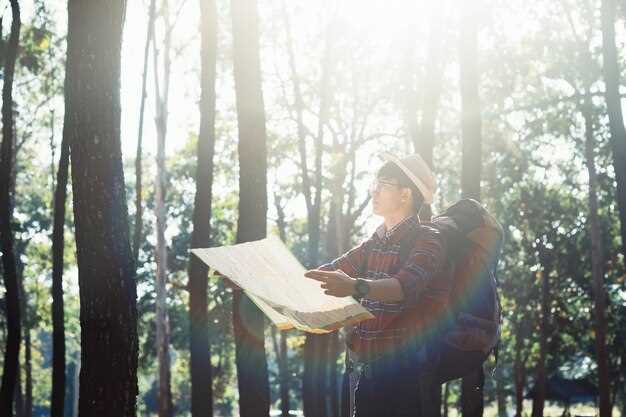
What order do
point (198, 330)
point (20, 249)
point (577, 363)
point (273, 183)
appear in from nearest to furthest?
point (198, 330) → point (273, 183) → point (20, 249) → point (577, 363)

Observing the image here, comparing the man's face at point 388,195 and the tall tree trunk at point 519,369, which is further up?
the man's face at point 388,195

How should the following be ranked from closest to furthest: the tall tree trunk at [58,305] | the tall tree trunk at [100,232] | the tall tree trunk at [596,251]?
the tall tree trunk at [100,232] < the tall tree trunk at [58,305] < the tall tree trunk at [596,251]

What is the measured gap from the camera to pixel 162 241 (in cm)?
2641

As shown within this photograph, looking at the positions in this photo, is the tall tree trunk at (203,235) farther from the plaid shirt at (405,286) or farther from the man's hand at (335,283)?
the man's hand at (335,283)

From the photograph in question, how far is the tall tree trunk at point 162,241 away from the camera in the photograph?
2466 cm

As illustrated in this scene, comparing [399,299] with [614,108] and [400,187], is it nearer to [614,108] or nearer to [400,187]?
[400,187]

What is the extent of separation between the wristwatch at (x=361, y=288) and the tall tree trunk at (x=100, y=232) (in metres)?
2.63

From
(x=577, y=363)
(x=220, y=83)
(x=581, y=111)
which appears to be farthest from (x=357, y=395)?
(x=577, y=363)

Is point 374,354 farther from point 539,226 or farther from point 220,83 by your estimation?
point 539,226

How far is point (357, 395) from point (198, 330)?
11.0 meters

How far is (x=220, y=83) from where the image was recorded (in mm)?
27078

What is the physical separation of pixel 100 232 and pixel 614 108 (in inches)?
426

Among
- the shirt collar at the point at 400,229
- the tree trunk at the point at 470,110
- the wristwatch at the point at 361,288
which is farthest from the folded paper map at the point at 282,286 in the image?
the tree trunk at the point at 470,110

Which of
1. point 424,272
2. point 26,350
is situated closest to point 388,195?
point 424,272
